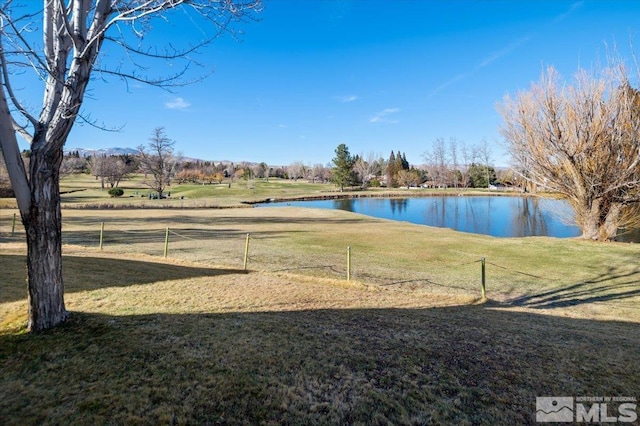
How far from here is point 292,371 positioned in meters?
3.87

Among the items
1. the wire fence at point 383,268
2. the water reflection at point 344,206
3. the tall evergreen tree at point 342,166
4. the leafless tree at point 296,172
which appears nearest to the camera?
the wire fence at point 383,268

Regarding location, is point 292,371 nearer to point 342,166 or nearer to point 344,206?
point 344,206

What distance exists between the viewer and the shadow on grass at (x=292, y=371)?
3100 millimetres


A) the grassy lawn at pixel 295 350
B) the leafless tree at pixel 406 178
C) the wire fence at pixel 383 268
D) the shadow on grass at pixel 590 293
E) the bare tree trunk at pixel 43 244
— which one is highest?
the leafless tree at pixel 406 178

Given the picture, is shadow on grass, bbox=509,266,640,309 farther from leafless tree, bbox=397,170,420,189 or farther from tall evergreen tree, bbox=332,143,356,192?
leafless tree, bbox=397,170,420,189

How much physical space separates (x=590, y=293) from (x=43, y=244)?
1396cm

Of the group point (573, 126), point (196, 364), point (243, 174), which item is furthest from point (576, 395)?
point (243, 174)

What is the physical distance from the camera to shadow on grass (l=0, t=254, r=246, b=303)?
665cm

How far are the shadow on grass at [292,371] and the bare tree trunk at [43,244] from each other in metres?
0.35

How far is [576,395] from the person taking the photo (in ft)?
12.1

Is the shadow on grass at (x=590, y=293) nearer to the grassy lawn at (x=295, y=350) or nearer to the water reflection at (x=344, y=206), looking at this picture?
the grassy lawn at (x=295, y=350)

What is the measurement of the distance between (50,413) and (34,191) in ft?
8.89

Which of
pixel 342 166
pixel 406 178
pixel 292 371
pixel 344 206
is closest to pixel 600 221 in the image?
pixel 292 371

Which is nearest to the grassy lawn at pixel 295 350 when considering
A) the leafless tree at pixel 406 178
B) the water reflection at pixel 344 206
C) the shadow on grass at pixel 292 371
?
the shadow on grass at pixel 292 371
